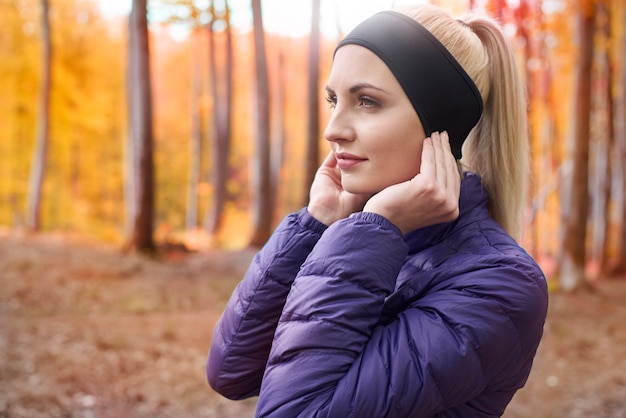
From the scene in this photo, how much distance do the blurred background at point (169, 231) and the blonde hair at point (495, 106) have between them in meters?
0.14

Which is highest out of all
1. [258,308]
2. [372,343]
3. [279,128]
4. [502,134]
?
[502,134]

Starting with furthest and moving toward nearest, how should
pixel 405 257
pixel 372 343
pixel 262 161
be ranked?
pixel 262 161 → pixel 405 257 → pixel 372 343

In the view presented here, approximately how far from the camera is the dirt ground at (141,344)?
4.99 metres

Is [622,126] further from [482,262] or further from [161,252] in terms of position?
[482,262]

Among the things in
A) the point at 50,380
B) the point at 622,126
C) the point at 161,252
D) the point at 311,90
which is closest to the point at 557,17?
the point at 622,126

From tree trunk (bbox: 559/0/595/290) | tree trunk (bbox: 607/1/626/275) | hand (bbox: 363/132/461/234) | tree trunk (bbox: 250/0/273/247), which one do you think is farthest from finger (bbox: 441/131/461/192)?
tree trunk (bbox: 607/1/626/275)

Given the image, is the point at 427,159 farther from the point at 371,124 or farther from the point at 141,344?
the point at 141,344

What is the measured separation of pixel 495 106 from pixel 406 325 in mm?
744

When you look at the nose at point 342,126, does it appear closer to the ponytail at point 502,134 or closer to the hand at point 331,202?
the hand at point 331,202

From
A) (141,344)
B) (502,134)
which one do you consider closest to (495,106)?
(502,134)

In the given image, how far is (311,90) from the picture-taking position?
38.4 feet

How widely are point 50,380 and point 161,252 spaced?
19.7ft

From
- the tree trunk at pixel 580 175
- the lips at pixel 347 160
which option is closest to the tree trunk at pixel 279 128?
the tree trunk at pixel 580 175

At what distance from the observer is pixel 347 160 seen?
1521mm
